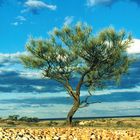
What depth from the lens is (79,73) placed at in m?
55.0

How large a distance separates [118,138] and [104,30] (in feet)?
88.0

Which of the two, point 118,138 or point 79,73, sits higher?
point 79,73

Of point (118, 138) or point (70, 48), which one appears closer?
point (118, 138)

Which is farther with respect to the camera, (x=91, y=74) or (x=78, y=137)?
(x=91, y=74)

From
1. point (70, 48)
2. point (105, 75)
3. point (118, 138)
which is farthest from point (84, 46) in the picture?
point (118, 138)

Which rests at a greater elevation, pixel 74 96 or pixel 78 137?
pixel 74 96

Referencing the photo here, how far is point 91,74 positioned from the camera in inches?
2192

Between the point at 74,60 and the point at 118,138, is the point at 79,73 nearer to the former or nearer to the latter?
the point at 74,60

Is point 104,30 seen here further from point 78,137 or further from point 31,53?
point 78,137

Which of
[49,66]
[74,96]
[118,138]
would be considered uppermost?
[49,66]

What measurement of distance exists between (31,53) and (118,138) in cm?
2964

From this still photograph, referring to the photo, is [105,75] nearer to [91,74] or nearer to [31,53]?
[91,74]

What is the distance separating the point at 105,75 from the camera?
5706 centimetres

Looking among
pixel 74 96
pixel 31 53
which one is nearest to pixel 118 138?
pixel 74 96
